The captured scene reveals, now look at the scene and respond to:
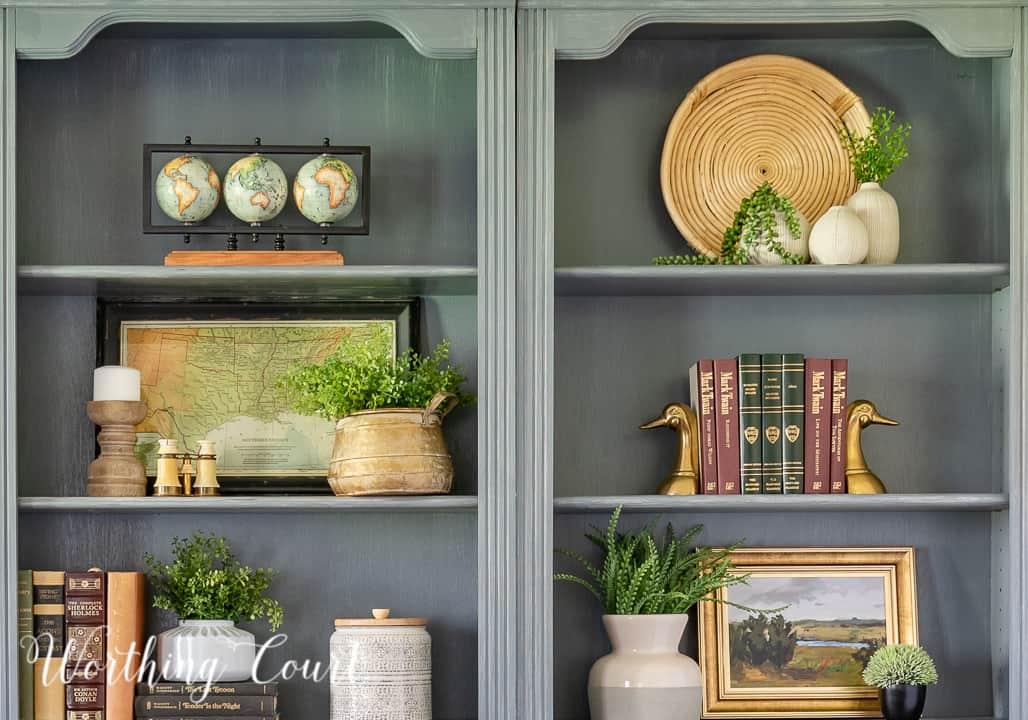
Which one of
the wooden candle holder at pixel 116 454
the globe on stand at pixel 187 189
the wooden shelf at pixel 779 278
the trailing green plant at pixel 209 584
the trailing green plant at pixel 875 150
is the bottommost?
the trailing green plant at pixel 209 584

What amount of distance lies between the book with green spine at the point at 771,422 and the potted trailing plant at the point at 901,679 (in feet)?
1.30

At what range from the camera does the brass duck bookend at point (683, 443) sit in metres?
2.75

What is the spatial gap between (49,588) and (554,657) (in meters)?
1.06

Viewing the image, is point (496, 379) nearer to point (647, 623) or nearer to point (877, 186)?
point (647, 623)

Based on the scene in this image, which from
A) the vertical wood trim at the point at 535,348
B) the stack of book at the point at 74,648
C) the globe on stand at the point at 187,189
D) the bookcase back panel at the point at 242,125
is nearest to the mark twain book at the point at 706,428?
the vertical wood trim at the point at 535,348

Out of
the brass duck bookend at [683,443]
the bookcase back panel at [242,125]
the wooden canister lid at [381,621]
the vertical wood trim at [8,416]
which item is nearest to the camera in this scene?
the vertical wood trim at [8,416]

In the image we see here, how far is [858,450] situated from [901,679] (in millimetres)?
467

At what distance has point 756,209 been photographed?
2748 millimetres

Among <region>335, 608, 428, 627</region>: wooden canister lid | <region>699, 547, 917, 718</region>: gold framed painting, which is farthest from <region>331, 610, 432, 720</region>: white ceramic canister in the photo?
<region>699, 547, 917, 718</region>: gold framed painting

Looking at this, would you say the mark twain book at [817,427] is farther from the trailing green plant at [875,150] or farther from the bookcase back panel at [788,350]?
the trailing green plant at [875,150]

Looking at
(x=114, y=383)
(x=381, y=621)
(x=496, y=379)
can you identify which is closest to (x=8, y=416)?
(x=114, y=383)

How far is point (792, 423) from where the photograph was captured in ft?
8.87

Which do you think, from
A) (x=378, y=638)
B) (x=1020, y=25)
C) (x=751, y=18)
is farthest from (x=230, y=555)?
(x=1020, y=25)

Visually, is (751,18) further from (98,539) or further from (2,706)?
(2,706)
